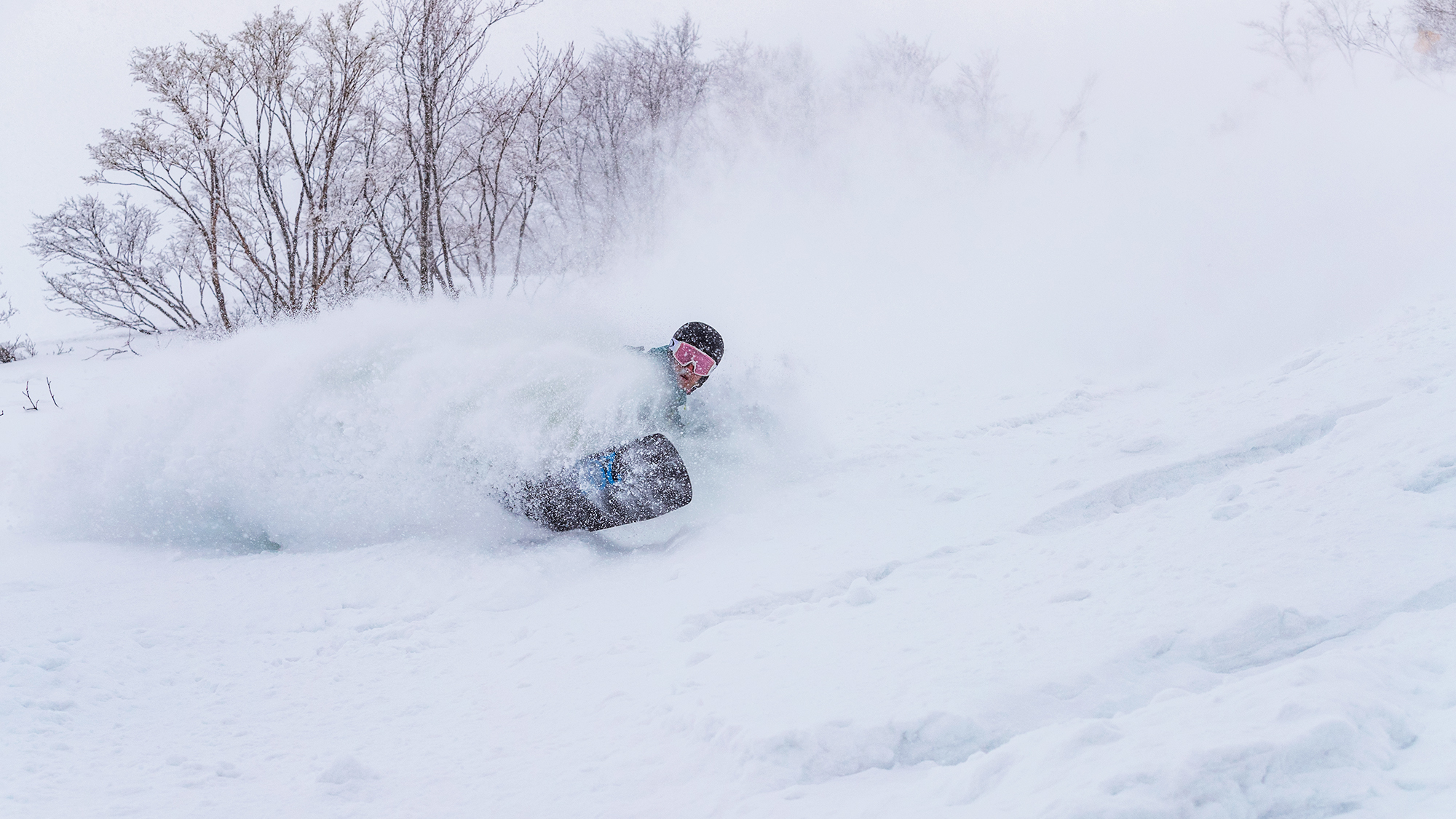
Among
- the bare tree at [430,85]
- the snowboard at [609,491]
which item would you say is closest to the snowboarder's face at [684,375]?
the snowboard at [609,491]

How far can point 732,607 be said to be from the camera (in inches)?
124

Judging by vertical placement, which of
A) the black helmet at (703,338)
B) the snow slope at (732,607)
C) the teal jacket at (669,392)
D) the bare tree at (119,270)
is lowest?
the snow slope at (732,607)

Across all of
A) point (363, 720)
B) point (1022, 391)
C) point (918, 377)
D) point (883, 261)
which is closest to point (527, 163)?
point (883, 261)

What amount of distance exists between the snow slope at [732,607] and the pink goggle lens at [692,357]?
1.51 ft

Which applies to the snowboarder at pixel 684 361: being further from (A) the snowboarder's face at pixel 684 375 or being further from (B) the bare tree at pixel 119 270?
(B) the bare tree at pixel 119 270

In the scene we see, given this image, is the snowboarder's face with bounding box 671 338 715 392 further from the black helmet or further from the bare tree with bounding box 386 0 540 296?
the bare tree with bounding box 386 0 540 296

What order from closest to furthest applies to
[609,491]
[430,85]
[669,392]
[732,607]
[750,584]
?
[732,607] → [750,584] → [609,491] → [669,392] → [430,85]

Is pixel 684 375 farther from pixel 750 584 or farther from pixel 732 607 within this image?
pixel 732 607

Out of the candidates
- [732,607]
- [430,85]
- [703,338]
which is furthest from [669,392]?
[430,85]

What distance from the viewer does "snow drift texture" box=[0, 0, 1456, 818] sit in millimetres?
1868

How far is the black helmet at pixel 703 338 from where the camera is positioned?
479 cm

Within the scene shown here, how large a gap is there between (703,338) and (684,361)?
200mm

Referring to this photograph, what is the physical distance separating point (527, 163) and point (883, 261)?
24.5 feet

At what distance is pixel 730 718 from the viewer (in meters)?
2.22
